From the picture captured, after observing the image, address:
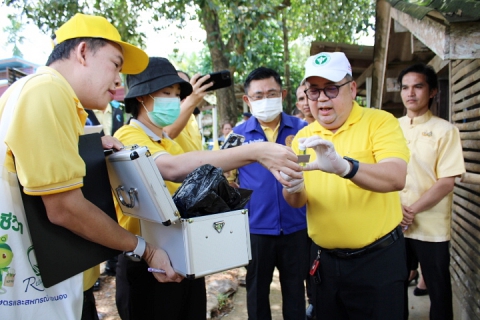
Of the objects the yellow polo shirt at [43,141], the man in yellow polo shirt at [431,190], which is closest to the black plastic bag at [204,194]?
the yellow polo shirt at [43,141]

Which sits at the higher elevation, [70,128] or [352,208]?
[70,128]

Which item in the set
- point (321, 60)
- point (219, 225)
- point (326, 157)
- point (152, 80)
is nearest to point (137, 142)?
point (152, 80)

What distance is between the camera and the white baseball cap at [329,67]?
2.24m

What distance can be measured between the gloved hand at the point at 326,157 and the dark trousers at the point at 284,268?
4.86 ft

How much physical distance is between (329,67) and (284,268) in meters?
1.84

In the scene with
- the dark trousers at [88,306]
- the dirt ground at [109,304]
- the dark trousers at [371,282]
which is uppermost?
the dark trousers at [88,306]

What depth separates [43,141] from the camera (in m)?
1.32

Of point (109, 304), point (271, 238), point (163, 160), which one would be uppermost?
point (163, 160)

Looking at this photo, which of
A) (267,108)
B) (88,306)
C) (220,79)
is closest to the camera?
(88,306)

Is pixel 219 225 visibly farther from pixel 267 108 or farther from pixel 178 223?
pixel 267 108

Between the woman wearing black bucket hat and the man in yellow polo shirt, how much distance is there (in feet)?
5.39

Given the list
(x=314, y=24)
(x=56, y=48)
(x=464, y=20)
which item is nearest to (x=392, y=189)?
(x=464, y=20)

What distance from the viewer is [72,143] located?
1419 millimetres

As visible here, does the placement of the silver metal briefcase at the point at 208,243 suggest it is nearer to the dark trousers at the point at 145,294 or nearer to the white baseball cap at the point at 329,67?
the dark trousers at the point at 145,294
